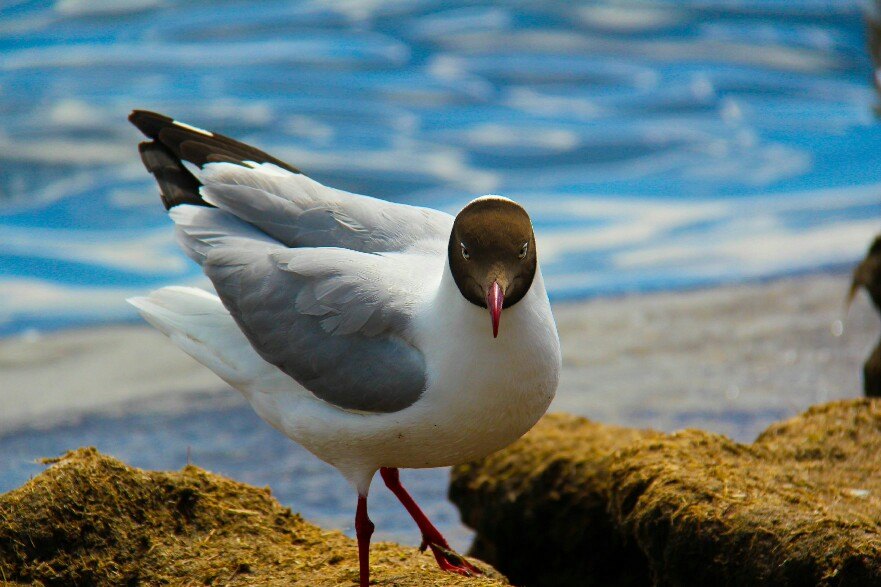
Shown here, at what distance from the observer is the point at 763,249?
8922 mm

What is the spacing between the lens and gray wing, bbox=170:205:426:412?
346cm

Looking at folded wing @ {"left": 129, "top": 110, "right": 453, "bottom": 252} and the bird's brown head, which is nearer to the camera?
the bird's brown head

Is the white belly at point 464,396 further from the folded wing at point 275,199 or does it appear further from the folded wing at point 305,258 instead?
the folded wing at point 275,199

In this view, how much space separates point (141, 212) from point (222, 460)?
17.1 ft

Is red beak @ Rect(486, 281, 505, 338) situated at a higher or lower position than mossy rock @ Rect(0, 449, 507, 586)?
higher

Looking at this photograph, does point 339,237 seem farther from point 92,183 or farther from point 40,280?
point 92,183

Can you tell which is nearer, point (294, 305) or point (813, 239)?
point (294, 305)

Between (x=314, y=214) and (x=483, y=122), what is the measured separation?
8.14m

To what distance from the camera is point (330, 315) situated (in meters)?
3.62

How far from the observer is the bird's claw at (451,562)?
149 inches

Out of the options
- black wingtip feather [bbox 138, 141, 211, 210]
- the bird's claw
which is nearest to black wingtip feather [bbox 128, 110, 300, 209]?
black wingtip feather [bbox 138, 141, 211, 210]

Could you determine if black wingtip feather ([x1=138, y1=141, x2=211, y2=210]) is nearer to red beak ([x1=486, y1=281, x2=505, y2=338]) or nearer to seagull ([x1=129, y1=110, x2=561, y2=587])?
seagull ([x1=129, y1=110, x2=561, y2=587])

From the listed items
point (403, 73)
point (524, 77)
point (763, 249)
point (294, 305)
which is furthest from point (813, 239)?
point (294, 305)

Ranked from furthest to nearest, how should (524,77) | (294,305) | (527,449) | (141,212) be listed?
(524,77), (141,212), (527,449), (294,305)
